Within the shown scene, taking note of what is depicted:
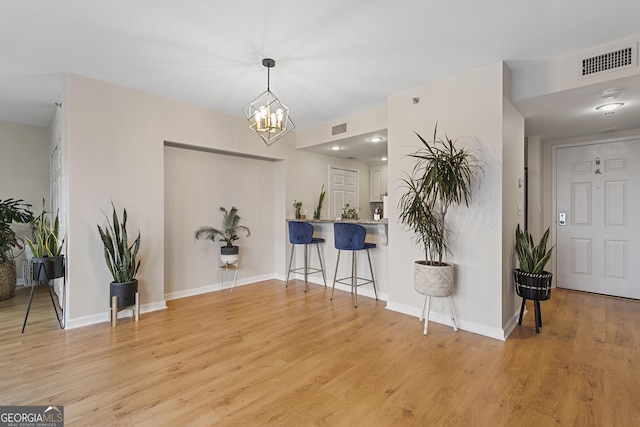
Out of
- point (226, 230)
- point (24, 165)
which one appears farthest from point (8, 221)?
point (226, 230)

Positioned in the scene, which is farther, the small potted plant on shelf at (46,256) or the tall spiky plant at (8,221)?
the tall spiky plant at (8,221)

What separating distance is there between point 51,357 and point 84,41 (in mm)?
2574

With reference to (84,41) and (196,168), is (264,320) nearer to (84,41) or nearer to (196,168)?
(196,168)

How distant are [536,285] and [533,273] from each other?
0.11 metres

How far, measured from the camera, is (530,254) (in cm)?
294

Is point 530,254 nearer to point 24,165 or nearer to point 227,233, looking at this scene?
point 227,233

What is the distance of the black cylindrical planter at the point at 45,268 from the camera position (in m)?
2.88

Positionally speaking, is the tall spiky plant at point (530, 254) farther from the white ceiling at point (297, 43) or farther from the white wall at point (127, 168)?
the white wall at point (127, 168)

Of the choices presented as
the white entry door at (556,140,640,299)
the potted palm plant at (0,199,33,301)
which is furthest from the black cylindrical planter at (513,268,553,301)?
the potted palm plant at (0,199,33,301)

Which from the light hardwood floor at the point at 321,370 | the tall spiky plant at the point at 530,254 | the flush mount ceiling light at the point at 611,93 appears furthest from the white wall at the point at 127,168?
the flush mount ceiling light at the point at 611,93

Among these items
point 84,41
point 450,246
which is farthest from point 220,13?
point 450,246

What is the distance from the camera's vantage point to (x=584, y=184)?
4363mm

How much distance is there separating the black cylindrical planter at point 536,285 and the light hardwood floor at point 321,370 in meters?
0.38

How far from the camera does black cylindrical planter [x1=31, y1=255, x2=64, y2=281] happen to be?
2.88m
